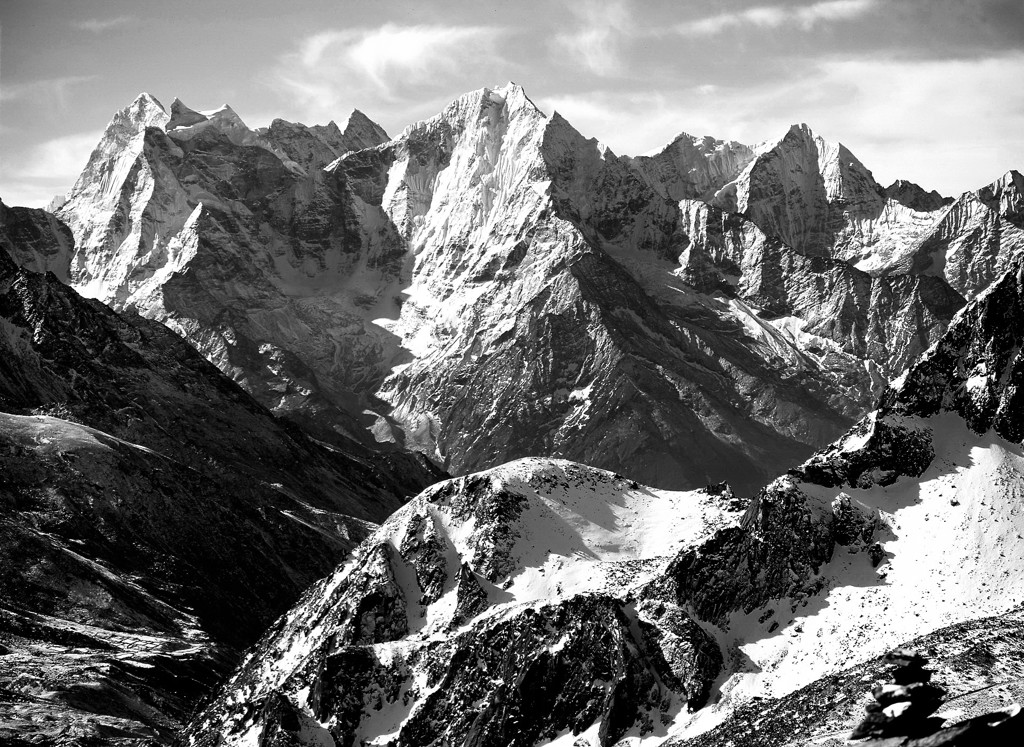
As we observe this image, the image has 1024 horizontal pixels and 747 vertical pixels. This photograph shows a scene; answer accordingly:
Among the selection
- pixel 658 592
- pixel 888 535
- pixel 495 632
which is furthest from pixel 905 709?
pixel 495 632

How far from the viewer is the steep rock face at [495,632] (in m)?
96.7

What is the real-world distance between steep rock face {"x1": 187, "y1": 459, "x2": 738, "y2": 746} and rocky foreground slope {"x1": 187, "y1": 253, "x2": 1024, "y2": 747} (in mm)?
160

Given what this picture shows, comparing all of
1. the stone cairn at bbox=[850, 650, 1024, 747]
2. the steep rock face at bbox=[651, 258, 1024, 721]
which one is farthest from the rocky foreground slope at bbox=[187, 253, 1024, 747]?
the stone cairn at bbox=[850, 650, 1024, 747]

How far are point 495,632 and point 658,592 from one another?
39.7 feet

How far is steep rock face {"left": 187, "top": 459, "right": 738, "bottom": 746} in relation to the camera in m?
96.7

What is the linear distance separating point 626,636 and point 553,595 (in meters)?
8.43

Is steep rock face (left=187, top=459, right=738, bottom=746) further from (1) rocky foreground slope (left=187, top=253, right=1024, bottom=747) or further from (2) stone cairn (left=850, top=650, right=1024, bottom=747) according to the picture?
(2) stone cairn (left=850, top=650, right=1024, bottom=747)

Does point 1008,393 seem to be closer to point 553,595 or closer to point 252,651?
point 553,595

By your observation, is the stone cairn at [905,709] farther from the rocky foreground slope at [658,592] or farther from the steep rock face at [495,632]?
the steep rock face at [495,632]

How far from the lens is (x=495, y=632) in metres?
101

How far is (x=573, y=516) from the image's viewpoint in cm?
11381

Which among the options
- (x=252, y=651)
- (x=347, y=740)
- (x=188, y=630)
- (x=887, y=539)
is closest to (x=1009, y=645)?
(x=887, y=539)

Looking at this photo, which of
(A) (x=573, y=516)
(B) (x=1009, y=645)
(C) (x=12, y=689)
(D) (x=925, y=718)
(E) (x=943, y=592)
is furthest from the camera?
(C) (x=12, y=689)

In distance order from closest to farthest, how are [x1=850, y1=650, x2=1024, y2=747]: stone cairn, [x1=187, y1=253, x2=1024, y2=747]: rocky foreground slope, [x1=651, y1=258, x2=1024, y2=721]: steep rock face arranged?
[x1=850, y1=650, x2=1024, y2=747]: stone cairn → [x1=651, y1=258, x2=1024, y2=721]: steep rock face → [x1=187, y1=253, x2=1024, y2=747]: rocky foreground slope
